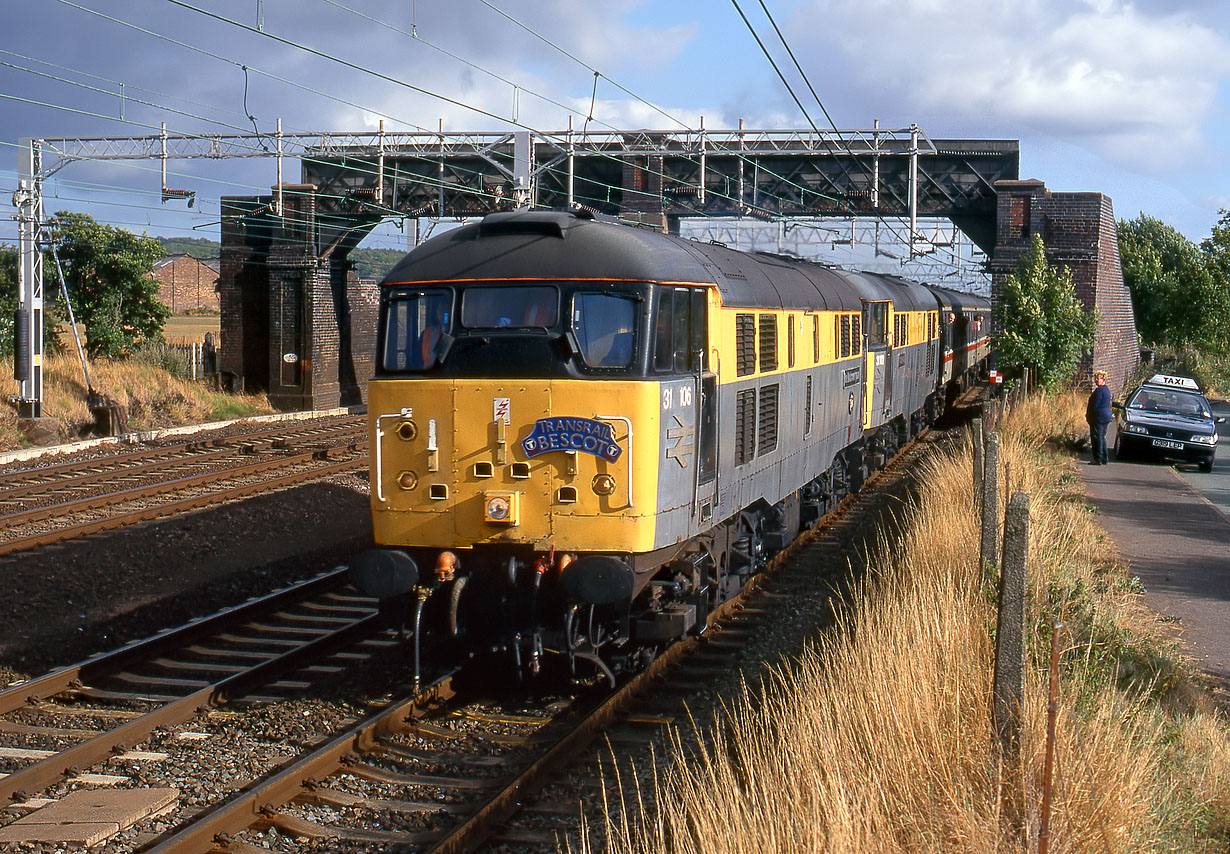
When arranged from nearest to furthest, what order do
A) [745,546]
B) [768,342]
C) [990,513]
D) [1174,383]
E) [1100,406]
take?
[990,513]
[768,342]
[745,546]
[1100,406]
[1174,383]

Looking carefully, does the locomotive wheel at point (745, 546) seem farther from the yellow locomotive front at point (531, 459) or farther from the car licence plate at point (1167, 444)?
the car licence plate at point (1167, 444)

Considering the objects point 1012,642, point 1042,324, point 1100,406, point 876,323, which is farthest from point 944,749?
point 1042,324

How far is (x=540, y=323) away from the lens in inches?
323

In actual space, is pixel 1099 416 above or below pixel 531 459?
below

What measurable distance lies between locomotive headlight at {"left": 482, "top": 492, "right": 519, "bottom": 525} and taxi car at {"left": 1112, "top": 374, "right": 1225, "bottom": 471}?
53.4 feet

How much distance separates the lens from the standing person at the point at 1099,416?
20344 mm

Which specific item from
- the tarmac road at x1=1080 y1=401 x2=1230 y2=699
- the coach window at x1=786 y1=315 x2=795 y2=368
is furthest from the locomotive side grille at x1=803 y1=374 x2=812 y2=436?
the tarmac road at x1=1080 y1=401 x2=1230 y2=699

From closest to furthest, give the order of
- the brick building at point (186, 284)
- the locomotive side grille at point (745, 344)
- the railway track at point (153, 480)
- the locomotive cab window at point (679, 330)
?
the locomotive cab window at point (679, 330), the locomotive side grille at point (745, 344), the railway track at point (153, 480), the brick building at point (186, 284)

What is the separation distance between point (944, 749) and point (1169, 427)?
1789cm

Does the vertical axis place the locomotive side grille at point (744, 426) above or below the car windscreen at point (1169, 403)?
above

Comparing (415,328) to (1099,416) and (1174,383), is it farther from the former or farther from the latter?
(1174,383)

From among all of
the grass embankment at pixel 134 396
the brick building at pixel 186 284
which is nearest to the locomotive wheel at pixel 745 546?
the grass embankment at pixel 134 396

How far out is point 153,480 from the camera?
60.4 feet

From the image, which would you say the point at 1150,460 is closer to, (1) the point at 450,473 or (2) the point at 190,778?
(1) the point at 450,473
